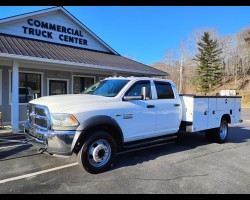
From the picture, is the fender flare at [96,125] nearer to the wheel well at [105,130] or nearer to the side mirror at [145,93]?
the wheel well at [105,130]

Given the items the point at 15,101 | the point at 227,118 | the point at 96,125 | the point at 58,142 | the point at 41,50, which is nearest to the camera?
the point at 58,142

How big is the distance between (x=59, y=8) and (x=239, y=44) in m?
59.6

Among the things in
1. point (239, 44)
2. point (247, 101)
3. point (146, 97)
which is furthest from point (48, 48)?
point (239, 44)

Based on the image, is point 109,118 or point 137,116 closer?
point 109,118

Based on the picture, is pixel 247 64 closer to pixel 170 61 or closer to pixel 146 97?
pixel 170 61

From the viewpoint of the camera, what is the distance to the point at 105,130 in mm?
5457

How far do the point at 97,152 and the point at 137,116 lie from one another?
137 centimetres

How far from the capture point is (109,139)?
5.41 meters

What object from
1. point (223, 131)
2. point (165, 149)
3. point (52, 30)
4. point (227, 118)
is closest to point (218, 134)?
point (223, 131)

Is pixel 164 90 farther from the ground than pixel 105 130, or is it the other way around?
pixel 164 90

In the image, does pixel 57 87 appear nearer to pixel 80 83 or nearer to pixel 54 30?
pixel 80 83

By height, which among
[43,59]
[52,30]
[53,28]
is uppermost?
[53,28]

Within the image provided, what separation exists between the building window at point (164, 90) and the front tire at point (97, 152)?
2.09 meters

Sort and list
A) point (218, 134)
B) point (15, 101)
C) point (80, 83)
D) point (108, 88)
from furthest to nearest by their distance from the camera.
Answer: point (80, 83)
point (15, 101)
point (218, 134)
point (108, 88)
